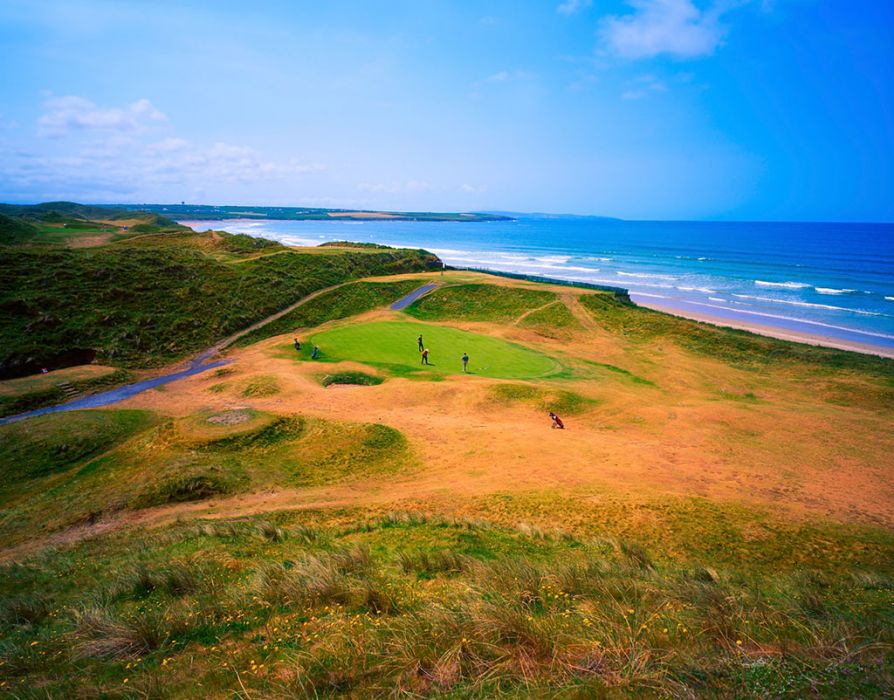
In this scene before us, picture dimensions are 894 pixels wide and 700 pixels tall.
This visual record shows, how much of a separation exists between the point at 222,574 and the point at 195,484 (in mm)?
6963

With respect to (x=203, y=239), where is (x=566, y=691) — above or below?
below

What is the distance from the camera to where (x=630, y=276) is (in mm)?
79938

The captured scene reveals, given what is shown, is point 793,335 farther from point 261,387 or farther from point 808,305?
Result: point 261,387

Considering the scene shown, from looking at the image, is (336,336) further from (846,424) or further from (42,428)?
(846,424)

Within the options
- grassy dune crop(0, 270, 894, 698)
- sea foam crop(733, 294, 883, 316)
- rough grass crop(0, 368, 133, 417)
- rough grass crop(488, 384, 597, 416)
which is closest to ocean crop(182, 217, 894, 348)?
sea foam crop(733, 294, 883, 316)

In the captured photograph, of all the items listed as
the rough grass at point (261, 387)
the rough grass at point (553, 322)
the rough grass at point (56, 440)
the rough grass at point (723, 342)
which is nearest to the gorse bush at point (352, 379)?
the rough grass at point (261, 387)

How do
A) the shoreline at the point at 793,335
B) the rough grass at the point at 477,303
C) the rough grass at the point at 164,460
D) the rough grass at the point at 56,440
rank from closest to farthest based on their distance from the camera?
1. the rough grass at the point at 164,460
2. the rough grass at the point at 56,440
3. the shoreline at the point at 793,335
4. the rough grass at the point at 477,303

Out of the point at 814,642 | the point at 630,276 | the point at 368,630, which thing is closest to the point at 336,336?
the point at 368,630

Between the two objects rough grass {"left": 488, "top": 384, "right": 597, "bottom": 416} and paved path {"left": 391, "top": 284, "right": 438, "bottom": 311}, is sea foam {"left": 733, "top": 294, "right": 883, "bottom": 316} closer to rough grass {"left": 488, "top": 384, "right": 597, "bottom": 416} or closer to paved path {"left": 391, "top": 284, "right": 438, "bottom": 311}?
paved path {"left": 391, "top": 284, "right": 438, "bottom": 311}

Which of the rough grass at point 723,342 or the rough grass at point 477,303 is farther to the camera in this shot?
the rough grass at point 477,303

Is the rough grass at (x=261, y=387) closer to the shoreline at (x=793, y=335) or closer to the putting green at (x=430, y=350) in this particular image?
the putting green at (x=430, y=350)

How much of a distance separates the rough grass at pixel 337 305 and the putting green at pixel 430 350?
593cm

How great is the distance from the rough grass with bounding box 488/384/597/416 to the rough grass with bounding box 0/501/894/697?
11.6m

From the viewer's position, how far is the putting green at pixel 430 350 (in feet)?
92.2
